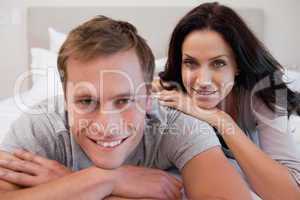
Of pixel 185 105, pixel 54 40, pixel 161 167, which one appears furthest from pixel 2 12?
pixel 161 167

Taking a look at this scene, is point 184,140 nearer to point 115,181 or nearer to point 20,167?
point 115,181

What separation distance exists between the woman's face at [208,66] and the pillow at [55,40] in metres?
1.25

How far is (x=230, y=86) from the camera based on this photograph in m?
1.33

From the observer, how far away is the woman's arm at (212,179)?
2.81ft

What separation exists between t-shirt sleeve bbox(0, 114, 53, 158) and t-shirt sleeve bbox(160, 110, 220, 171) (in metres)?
0.30

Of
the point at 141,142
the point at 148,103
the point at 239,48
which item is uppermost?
the point at 239,48

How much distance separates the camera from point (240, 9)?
2.32 m

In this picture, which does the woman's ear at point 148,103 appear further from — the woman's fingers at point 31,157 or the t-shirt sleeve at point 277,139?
the t-shirt sleeve at point 277,139

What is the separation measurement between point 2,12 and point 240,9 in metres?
1.56

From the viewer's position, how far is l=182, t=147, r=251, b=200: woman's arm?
0.86 m

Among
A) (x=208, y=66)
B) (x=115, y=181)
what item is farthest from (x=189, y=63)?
(x=115, y=181)

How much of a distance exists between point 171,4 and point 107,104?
1.68 metres

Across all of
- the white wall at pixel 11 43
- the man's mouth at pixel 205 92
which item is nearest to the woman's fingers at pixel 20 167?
the man's mouth at pixel 205 92

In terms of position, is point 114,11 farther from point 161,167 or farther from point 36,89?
point 161,167
